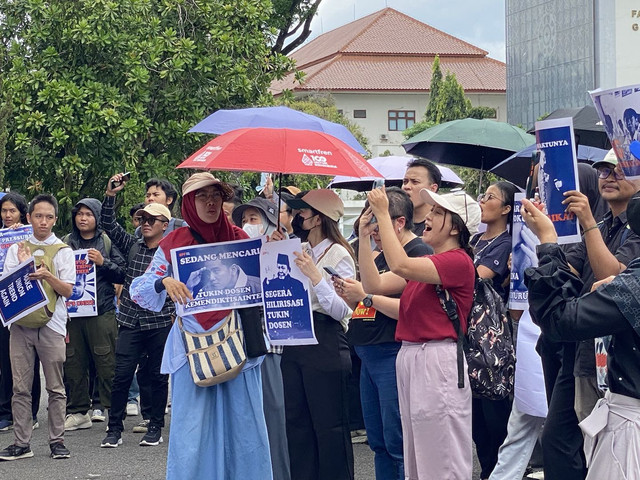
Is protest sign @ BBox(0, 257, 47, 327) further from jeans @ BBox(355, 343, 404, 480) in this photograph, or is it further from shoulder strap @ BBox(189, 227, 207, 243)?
jeans @ BBox(355, 343, 404, 480)

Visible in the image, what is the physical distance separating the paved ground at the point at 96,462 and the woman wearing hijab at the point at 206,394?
6.68ft

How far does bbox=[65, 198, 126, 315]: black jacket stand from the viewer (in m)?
9.95

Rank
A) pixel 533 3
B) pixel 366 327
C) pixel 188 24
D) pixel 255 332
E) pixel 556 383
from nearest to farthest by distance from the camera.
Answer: pixel 556 383, pixel 255 332, pixel 366 327, pixel 188 24, pixel 533 3

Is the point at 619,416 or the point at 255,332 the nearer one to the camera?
the point at 619,416

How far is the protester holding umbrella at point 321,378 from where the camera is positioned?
6.94 meters

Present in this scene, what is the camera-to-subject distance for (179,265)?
19.7ft

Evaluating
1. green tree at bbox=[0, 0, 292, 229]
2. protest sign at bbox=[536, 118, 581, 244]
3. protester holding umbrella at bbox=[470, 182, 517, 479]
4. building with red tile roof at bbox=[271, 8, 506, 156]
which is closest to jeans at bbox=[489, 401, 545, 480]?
protester holding umbrella at bbox=[470, 182, 517, 479]

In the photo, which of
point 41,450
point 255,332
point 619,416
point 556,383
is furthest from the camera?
point 41,450

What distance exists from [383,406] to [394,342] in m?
0.41

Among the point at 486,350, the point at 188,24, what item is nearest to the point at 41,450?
the point at 486,350

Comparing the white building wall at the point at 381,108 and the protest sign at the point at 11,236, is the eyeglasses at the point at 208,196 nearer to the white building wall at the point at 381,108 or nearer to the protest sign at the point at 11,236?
the protest sign at the point at 11,236

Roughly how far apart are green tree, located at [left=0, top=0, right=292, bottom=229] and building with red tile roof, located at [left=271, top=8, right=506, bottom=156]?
59.7 metres

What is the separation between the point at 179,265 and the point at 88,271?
4171mm

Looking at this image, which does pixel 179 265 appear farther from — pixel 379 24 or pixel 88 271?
pixel 379 24
